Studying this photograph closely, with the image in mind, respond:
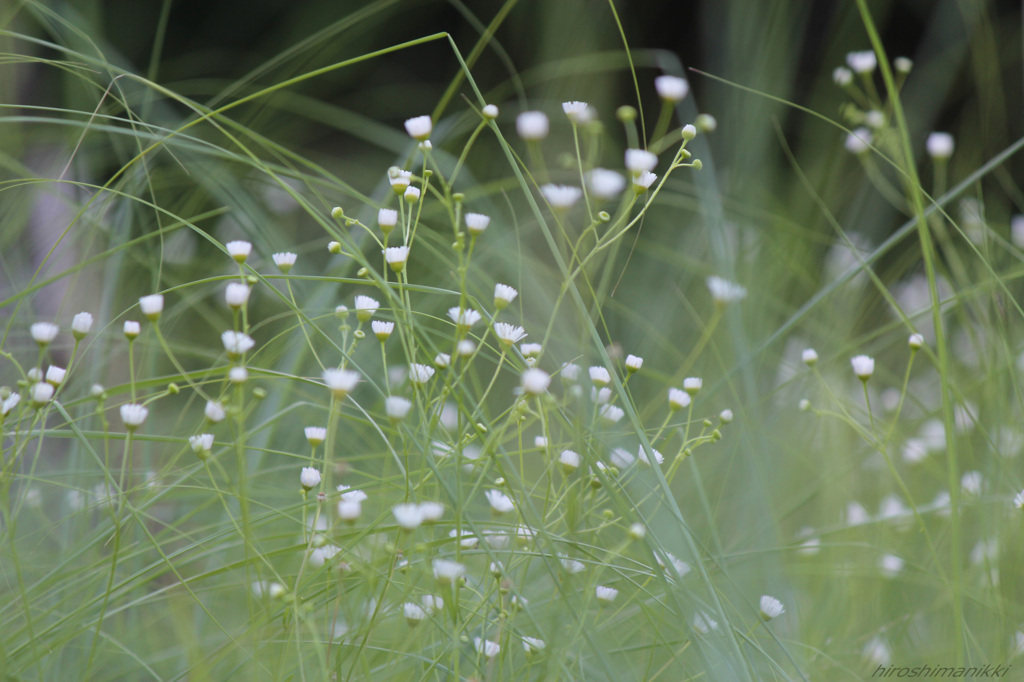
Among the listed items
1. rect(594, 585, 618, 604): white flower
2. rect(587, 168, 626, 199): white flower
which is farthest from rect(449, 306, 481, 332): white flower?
rect(594, 585, 618, 604): white flower

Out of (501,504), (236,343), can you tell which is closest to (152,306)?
(236,343)

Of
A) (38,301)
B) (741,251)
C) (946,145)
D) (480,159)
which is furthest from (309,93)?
(946,145)

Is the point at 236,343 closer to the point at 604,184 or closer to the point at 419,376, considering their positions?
the point at 419,376

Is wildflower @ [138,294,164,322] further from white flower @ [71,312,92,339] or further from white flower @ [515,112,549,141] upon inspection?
white flower @ [515,112,549,141]

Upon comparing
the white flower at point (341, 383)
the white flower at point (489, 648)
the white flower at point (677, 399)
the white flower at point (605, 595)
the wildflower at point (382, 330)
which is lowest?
the white flower at point (489, 648)

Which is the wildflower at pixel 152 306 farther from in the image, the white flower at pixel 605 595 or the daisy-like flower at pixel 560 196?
the white flower at pixel 605 595

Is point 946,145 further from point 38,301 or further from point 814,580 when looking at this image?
point 38,301

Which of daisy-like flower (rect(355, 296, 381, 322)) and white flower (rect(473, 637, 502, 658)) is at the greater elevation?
daisy-like flower (rect(355, 296, 381, 322))

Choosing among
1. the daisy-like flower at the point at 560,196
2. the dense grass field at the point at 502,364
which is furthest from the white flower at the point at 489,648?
the daisy-like flower at the point at 560,196
